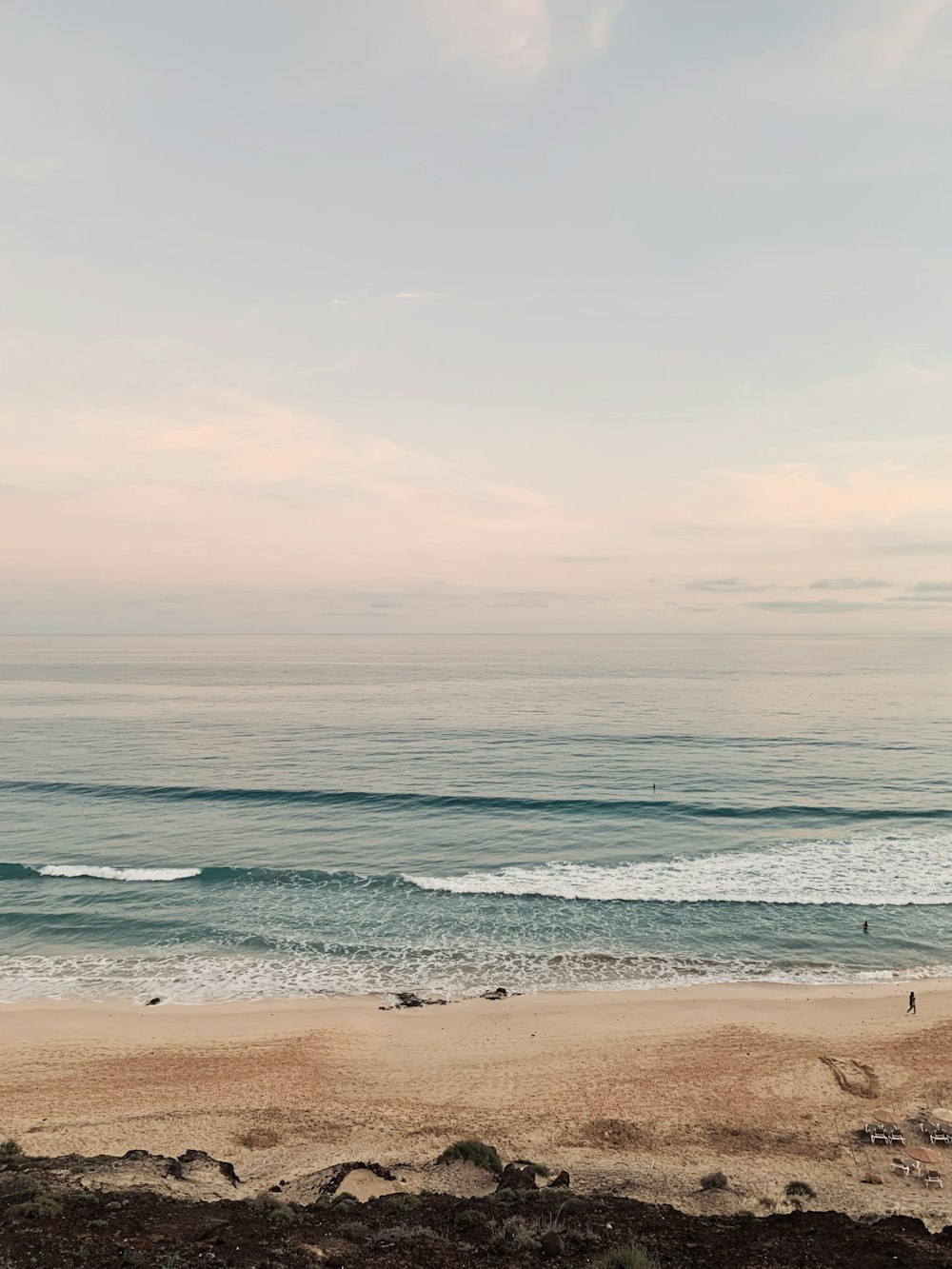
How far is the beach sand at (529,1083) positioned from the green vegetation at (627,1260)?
3581 mm

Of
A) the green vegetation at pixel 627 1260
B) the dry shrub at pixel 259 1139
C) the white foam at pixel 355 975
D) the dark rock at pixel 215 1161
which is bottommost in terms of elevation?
the white foam at pixel 355 975

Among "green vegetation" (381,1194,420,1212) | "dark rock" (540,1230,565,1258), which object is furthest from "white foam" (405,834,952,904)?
"dark rock" (540,1230,565,1258)

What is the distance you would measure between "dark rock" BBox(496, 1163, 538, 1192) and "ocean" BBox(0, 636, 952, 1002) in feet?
37.5

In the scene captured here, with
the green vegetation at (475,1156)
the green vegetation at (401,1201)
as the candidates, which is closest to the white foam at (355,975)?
the green vegetation at (475,1156)

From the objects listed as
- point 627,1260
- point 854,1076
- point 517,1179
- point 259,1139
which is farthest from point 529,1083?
point 627,1260

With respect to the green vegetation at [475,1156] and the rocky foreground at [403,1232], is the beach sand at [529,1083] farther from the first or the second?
the rocky foreground at [403,1232]

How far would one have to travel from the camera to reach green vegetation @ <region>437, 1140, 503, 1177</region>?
16.0 meters

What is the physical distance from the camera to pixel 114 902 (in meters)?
35.3

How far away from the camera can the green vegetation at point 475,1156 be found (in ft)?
52.5

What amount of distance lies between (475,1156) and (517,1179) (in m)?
1.41

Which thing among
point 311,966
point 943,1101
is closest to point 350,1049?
point 311,966

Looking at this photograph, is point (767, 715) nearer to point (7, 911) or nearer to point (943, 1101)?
point (943, 1101)

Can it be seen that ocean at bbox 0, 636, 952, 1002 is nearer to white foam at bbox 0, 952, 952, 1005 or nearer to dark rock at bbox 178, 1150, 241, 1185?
white foam at bbox 0, 952, 952, 1005

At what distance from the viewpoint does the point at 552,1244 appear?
11.9 metres
